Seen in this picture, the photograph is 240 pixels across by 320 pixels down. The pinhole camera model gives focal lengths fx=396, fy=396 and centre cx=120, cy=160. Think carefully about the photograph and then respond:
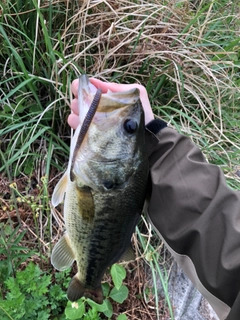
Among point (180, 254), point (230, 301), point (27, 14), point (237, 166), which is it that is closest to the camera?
point (230, 301)

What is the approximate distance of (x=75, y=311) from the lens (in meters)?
2.17

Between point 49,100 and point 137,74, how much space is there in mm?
651

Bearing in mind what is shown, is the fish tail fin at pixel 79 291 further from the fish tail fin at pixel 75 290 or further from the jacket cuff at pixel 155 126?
the jacket cuff at pixel 155 126

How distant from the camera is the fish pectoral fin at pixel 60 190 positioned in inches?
62.6

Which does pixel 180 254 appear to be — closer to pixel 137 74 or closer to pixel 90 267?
pixel 90 267

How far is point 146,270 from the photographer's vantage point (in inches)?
106

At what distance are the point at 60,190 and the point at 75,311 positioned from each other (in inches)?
35.3

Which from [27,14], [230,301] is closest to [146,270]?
[230,301]

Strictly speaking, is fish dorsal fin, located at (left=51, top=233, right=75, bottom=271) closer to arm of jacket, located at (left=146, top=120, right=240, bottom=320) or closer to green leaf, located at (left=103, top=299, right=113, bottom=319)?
arm of jacket, located at (left=146, top=120, right=240, bottom=320)

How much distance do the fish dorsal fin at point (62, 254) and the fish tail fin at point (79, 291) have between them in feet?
0.29

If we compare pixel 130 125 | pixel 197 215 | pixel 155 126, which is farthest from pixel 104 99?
pixel 197 215

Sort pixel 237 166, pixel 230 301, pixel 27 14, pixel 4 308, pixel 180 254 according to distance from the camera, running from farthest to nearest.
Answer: pixel 237 166, pixel 27 14, pixel 4 308, pixel 180 254, pixel 230 301

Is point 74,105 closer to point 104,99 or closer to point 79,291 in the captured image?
point 104,99

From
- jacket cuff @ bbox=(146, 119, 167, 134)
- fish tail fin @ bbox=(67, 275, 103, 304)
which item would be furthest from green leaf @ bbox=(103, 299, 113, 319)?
jacket cuff @ bbox=(146, 119, 167, 134)
